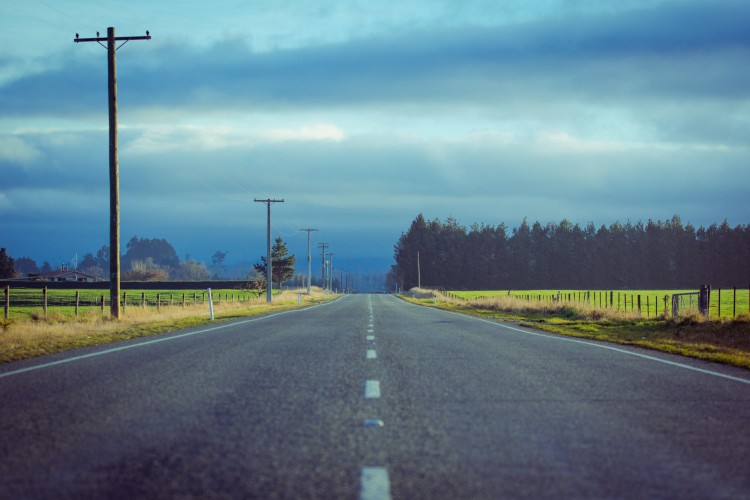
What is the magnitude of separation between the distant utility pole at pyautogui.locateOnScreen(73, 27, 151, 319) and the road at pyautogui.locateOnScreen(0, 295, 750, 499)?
552 inches

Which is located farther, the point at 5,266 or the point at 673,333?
the point at 5,266

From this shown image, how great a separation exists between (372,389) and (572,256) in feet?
577

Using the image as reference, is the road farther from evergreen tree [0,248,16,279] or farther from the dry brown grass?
evergreen tree [0,248,16,279]

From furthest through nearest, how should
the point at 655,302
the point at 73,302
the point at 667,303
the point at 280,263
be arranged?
the point at 280,263
the point at 73,302
the point at 667,303
the point at 655,302

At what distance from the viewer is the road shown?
4.73 m

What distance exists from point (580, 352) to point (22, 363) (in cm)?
981

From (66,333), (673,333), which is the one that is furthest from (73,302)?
(673,333)

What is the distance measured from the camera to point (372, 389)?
28.8 ft

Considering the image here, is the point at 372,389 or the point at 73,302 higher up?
the point at 372,389

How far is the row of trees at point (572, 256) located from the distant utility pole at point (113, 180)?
146050mm

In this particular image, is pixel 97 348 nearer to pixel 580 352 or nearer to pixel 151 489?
pixel 580 352

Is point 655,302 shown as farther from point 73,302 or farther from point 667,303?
point 73,302

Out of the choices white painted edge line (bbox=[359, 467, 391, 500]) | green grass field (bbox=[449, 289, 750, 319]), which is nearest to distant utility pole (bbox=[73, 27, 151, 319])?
green grass field (bbox=[449, 289, 750, 319])

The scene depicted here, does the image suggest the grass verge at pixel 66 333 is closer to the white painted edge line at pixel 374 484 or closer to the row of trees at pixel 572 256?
the white painted edge line at pixel 374 484
